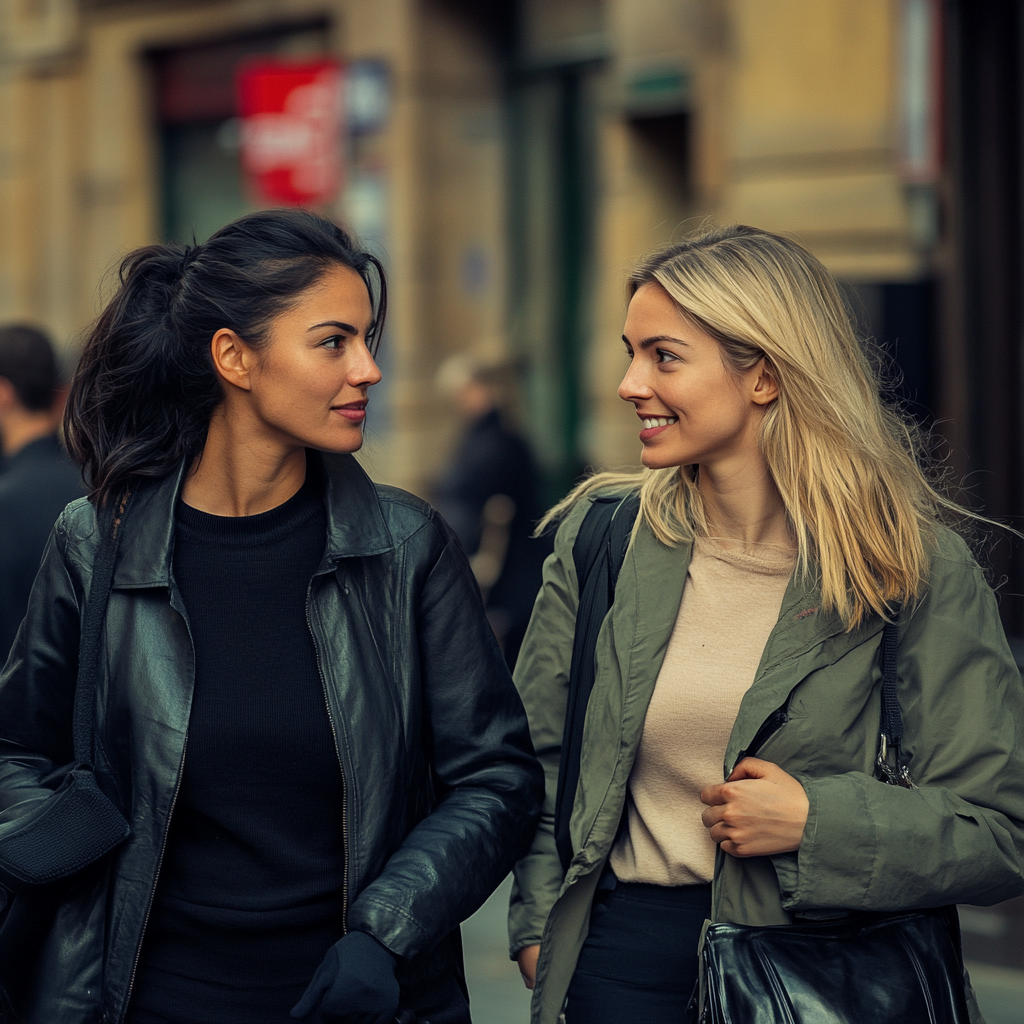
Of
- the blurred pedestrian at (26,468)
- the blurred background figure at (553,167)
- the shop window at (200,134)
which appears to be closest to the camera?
the blurred pedestrian at (26,468)

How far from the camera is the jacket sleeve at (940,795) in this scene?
8.60 feet

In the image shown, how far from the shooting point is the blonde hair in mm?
2826

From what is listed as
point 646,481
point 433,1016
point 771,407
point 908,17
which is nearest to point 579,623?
point 646,481

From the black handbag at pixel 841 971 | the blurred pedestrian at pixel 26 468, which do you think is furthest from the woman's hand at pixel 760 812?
the blurred pedestrian at pixel 26 468

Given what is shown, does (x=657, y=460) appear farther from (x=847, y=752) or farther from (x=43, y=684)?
(x=43, y=684)

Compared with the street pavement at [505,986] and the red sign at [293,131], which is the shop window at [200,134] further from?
the street pavement at [505,986]

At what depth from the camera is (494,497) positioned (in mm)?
9086

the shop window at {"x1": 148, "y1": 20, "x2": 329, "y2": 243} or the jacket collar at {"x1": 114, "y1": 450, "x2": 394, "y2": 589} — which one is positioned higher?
the shop window at {"x1": 148, "y1": 20, "x2": 329, "y2": 243}

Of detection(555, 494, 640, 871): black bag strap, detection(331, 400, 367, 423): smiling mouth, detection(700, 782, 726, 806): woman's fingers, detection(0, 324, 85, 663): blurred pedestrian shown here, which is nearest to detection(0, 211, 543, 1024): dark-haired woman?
detection(331, 400, 367, 423): smiling mouth

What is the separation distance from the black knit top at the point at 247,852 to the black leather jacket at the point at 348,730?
0.05 m

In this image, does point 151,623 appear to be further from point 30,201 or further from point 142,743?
point 30,201

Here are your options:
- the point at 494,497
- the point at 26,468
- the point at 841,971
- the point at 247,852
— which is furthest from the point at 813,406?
the point at 494,497

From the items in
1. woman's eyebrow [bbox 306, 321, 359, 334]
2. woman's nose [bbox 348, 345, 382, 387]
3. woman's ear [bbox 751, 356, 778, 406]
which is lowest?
woman's ear [bbox 751, 356, 778, 406]

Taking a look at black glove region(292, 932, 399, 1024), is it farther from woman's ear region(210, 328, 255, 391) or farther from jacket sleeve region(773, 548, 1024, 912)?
woman's ear region(210, 328, 255, 391)
